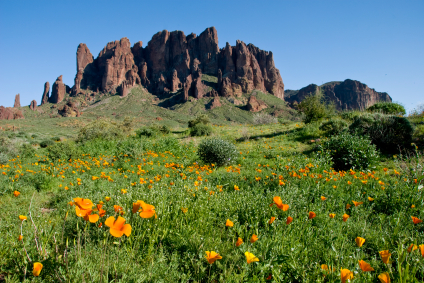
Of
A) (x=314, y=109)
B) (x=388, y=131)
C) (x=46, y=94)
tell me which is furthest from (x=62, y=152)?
(x=46, y=94)

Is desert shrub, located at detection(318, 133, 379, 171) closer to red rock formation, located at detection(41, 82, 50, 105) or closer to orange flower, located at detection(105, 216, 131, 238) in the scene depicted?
orange flower, located at detection(105, 216, 131, 238)

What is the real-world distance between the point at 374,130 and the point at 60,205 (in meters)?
11.1

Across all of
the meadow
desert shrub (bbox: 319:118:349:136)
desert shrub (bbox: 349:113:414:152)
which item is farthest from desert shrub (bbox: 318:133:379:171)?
desert shrub (bbox: 319:118:349:136)

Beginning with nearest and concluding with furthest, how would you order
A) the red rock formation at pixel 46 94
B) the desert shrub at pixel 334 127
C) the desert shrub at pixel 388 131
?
1. the desert shrub at pixel 388 131
2. the desert shrub at pixel 334 127
3. the red rock formation at pixel 46 94

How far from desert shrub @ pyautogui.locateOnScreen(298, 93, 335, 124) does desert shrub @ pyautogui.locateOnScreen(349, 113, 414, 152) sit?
528 cm

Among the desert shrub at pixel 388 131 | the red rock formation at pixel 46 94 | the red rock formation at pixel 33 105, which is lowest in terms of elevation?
the desert shrub at pixel 388 131

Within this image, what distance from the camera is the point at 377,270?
2.03 meters

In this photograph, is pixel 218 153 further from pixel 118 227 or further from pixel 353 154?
pixel 118 227

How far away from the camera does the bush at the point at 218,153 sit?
7.39 meters

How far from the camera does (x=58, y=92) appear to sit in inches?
4358

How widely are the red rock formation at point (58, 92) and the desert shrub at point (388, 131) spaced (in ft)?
447

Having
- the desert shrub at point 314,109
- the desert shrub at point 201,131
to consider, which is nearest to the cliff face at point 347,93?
the desert shrub at point 314,109

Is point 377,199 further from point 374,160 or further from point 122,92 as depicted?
point 122,92

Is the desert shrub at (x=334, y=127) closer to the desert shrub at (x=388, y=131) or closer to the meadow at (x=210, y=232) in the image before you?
the desert shrub at (x=388, y=131)
